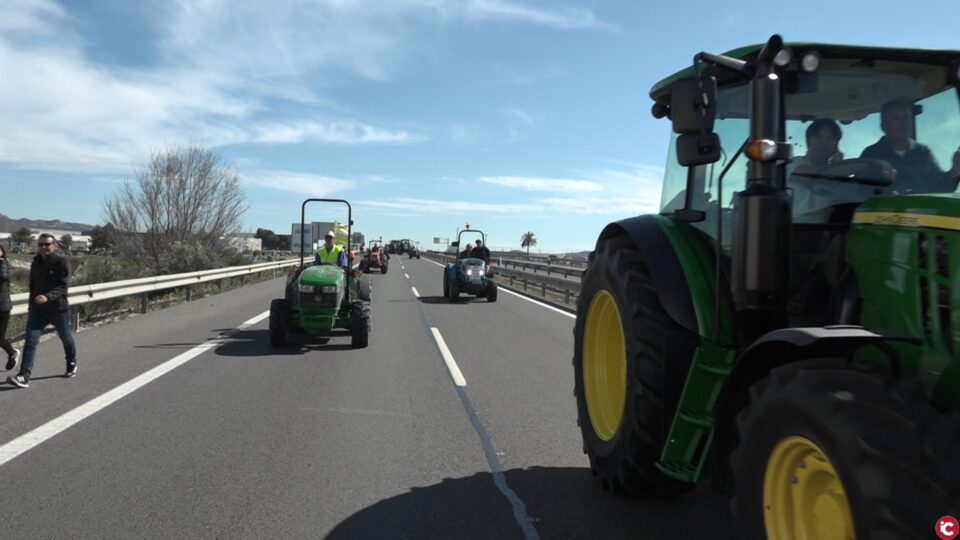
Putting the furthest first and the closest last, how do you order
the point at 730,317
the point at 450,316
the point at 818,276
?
1. the point at 450,316
2. the point at 730,317
3. the point at 818,276

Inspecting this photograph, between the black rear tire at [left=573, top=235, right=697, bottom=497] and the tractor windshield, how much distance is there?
845 millimetres

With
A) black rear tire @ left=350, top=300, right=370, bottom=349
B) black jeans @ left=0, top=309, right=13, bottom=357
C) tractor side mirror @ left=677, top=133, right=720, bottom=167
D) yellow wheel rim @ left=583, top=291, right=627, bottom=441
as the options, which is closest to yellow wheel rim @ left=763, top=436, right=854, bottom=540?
tractor side mirror @ left=677, top=133, right=720, bottom=167

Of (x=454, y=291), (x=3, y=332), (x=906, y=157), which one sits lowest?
(x=454, y=291)

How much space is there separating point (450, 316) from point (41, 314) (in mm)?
9797

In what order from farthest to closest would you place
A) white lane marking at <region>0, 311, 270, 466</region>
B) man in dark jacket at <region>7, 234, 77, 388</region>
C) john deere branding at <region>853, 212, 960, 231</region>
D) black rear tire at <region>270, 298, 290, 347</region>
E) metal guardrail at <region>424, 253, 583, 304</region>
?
metal guardrail at <region>424, 253, 583, 304</region> < black rear tire at <region>270, 298, 290, 347</region> < man in dark jacket at <region>7, 234, 77, 388</region> < white lane marking at <region>0, 311, 270, 466</region> < john deere branding at <region>853, 212, 960, 231</region>

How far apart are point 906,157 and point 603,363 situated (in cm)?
237

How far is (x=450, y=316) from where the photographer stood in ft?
56.4

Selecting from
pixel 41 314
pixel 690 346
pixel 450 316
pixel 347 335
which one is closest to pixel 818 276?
pixel 690 346

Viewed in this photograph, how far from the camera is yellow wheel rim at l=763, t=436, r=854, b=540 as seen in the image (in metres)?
2.44

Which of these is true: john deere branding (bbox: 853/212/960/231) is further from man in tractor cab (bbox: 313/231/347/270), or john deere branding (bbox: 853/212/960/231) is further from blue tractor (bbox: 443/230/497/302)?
blue tractor (bbox: 443/230/497/302)

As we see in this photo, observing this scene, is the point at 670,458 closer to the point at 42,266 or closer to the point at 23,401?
the point at 23,401

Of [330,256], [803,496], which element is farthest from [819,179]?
[330,256]

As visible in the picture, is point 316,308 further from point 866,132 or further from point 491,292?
point 491,292

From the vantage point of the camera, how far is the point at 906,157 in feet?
11.3
